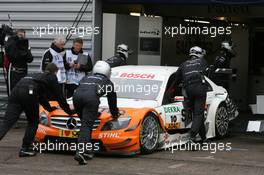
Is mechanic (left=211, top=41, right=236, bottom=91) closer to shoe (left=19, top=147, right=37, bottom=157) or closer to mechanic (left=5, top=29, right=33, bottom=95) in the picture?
mechanic (left=5, top=29, right=33, bottom=95)

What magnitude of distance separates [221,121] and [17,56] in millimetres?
4416

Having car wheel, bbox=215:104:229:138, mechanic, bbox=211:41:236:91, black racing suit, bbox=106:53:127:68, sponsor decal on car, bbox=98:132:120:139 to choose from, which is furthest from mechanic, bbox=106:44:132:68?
sponsor decal on car, bbox=98:132:120:139

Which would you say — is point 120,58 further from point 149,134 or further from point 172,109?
point 149,134

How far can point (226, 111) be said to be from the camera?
1296cm

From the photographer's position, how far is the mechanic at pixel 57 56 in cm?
1331

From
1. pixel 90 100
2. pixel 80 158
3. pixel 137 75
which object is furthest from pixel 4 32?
pixel 80 158

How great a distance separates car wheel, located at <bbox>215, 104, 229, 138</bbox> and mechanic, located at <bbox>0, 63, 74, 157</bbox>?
11.1 feet

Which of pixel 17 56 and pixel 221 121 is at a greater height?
pixel 17 56

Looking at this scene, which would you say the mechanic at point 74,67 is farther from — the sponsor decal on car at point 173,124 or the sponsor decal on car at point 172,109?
the sponsor decal on car at point 173,124

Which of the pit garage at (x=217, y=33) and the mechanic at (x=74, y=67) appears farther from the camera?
the pit garage at (x=217, y=33)

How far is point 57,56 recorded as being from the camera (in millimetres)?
13438

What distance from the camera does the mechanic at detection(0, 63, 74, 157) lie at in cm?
1031

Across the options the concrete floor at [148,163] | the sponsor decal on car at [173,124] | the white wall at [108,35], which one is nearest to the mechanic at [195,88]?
the sponsor decal on car at [173,124]

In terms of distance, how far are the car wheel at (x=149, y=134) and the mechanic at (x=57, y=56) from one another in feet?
10.9
